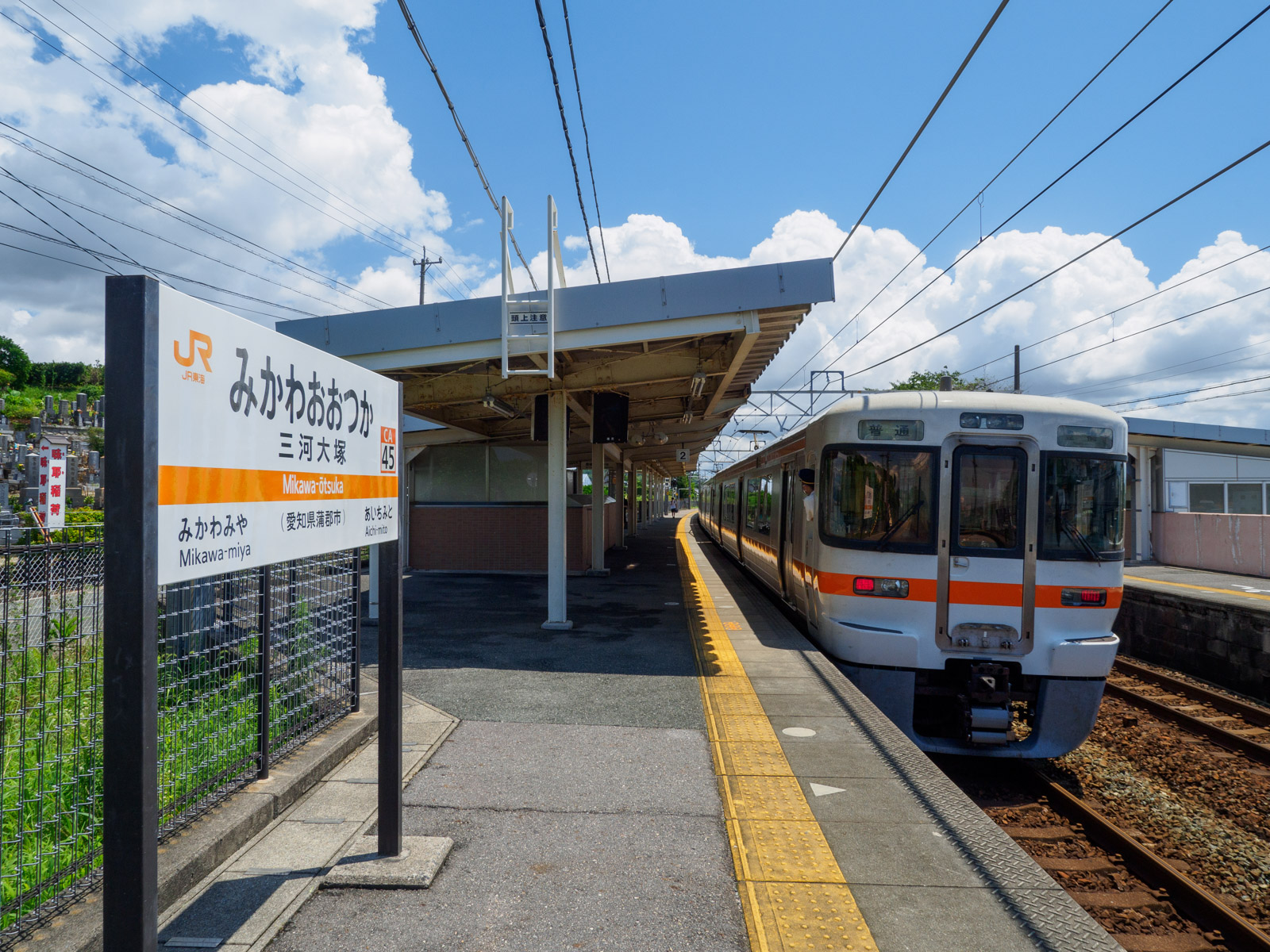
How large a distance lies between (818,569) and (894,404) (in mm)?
1535

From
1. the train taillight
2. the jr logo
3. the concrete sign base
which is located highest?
the jr logo

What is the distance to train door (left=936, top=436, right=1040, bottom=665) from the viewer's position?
20.4 ft

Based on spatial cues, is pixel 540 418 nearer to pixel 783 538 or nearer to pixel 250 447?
pixel 783 538

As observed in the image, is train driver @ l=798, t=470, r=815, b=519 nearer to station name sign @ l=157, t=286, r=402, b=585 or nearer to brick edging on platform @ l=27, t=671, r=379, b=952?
brick edging on platform @ l=27, t=671, r=379, b=952

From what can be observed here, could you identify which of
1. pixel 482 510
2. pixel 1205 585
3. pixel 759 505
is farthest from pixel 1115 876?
pixel 482 510

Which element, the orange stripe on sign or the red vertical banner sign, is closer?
the orange stripe on sign

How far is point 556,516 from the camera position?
9672mm

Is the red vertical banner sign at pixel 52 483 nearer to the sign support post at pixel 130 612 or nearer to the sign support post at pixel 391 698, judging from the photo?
the sign support post at pixel 391 698

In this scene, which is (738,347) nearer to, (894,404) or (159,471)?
(894,404)

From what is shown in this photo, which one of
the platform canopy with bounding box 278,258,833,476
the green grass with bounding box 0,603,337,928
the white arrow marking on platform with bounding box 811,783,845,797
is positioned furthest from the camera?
the platform canopy with bounding box 278,258,833,476

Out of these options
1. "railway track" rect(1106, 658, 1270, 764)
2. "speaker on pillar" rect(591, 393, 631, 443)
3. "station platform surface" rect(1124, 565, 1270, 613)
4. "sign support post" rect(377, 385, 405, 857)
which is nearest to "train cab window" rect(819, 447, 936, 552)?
"railway track" rect(1106, 658, 1270, 764)

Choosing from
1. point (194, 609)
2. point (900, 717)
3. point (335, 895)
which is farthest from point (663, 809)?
point (900, 717)

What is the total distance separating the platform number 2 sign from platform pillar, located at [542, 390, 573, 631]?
5.81 meters

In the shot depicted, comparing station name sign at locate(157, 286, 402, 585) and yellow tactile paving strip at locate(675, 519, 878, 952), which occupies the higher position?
station name sign at locate(157, 286, 402, 585)
